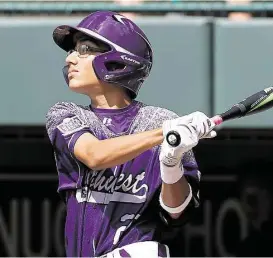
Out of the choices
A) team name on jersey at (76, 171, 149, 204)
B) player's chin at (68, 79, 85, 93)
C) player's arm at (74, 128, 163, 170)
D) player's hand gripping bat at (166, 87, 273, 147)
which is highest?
player's chin at (68, 79, 85, 93)

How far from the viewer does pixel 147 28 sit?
18.4 feet

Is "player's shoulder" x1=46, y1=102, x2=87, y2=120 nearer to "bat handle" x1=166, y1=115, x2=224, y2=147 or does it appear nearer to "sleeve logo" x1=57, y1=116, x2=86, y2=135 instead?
"sleeve logo" x1=57, y1=116, x2=86, y2=135

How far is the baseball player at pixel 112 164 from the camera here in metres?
3.18

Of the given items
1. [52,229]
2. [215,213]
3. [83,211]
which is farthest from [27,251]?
[83,211]

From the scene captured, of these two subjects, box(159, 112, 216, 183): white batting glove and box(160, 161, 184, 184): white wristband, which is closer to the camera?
box(159, 112, 216, 183): white batting glove

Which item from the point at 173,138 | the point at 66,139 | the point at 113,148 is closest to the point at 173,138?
the point at 173,138

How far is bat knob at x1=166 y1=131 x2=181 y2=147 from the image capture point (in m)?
2.89

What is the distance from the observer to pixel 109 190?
3217mm

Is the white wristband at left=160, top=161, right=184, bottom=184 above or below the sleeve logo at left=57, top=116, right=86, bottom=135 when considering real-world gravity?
below

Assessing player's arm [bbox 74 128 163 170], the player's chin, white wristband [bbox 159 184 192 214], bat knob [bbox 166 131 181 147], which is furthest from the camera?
the player's chin

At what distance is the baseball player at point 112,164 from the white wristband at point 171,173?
0.8 inches

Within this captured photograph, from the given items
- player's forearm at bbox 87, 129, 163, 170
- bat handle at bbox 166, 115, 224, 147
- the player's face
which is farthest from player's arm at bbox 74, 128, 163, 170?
the player's face

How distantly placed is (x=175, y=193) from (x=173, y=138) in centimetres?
30

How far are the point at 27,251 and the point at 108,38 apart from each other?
3.74 m
